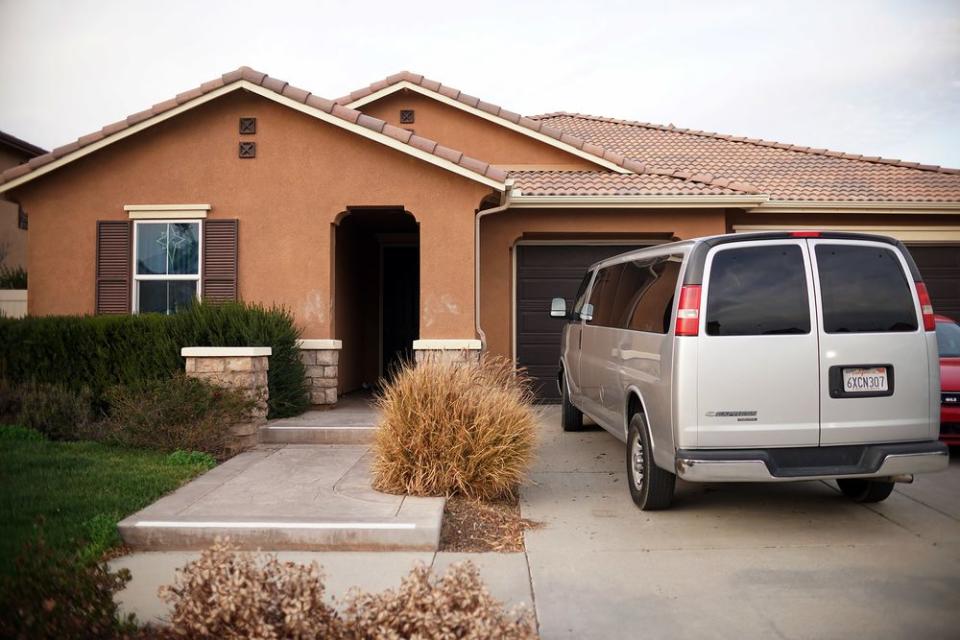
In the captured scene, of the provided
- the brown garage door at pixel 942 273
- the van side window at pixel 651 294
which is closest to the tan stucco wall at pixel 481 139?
the brown garage door at pixel 942 273

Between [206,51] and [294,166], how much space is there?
4.22m

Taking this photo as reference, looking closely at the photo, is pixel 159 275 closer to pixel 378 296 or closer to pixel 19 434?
pixel 19 434

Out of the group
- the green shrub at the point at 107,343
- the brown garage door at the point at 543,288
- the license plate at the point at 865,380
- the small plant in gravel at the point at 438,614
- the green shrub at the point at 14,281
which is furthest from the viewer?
the brown garage door at the point at 543,288

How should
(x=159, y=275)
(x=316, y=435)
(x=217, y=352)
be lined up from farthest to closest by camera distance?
(x=159, y=275) → (x=316, y=435) → (x=217, y=352)

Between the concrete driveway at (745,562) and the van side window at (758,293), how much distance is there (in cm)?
158

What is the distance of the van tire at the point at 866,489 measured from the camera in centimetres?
666

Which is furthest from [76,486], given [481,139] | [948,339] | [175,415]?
[481,139]

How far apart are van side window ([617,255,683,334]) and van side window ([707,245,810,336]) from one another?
38cm

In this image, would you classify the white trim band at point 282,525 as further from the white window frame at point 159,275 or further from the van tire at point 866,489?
the white window frame at point 159,275

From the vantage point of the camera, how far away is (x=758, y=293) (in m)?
5.57

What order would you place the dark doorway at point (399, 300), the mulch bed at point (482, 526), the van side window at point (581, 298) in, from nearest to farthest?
the mulch bed at point (482, 526) → the van side window at point (581, 298) → the dark doorway at point (399, 300)

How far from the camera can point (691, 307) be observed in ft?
18.2

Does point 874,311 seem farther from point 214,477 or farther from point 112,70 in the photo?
point 112,70

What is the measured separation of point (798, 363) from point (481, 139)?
10.00 meters
